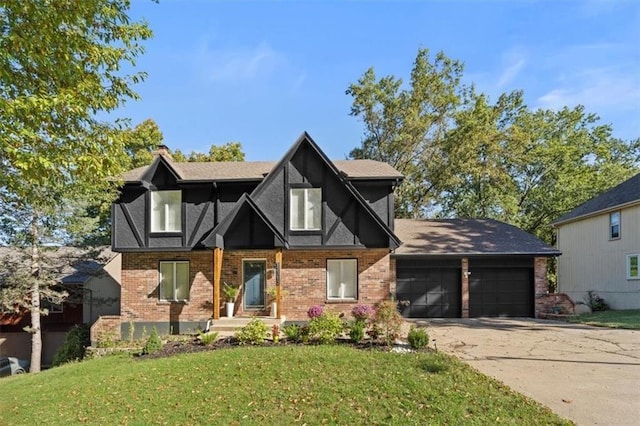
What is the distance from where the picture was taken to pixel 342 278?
16.5m

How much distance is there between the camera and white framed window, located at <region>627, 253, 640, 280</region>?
2059 cm

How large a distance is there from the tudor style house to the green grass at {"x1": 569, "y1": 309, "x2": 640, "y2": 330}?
8.12m

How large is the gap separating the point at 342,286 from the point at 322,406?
9.48 m

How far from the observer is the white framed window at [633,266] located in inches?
811

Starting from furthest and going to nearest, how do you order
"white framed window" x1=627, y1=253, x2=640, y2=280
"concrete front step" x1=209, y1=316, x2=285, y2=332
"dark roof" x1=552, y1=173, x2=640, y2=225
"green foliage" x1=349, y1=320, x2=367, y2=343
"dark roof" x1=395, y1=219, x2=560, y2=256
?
1. "dark roof" x1=552, y1=173, x2=640, y2=225
2. "white framed window" x1=627, y1=253, x2=640, y2=280
3. "dark roof" x1=395, y1=219, x2=560, y2=256
4. "concrete front step" x1=209, y1=316, x2=285, y2=332
5. "green foliage" x1=349, y1=320, x2=367, y2=343

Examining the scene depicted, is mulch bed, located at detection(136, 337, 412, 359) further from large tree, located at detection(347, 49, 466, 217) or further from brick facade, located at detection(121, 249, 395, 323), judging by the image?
large tree, located at detection(347, 49, 466, 217)

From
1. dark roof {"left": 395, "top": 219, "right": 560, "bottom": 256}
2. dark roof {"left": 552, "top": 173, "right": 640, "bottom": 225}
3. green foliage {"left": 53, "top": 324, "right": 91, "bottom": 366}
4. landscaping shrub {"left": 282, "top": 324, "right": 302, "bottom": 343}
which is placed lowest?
green foliage {"left": 53, "top": 324, "right": 91, "bottom": 366}

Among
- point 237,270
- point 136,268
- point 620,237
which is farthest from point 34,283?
point 620,237

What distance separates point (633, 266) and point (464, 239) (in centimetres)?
815

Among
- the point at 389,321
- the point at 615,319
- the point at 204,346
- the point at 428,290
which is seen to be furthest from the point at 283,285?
the point at 615,319

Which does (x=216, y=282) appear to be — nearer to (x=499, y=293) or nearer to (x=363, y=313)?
(x=363, y=313)

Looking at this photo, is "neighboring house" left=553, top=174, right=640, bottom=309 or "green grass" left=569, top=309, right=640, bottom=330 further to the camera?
"neighboring house" left=553, top=174, right=640, bottom=309

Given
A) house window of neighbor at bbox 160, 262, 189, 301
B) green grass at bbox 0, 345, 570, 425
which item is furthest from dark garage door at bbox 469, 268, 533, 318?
Answer: house window of neighbor at bbox 160, 262, 189, 301

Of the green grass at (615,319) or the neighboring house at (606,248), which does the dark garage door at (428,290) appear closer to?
the green grass at (615,319)
